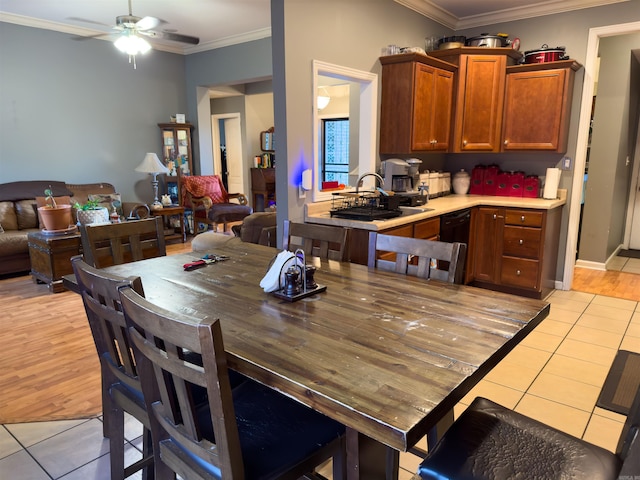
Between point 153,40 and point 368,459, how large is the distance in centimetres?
671

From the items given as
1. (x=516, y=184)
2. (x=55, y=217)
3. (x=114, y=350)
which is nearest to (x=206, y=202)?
(x=55, y=217)

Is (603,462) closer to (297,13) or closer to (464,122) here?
(297,13)

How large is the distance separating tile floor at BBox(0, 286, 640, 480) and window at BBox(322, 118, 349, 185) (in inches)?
214

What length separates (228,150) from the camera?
10172 millimetres

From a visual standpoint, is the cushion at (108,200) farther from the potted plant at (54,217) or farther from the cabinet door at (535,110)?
the cabinet door at (535,110)

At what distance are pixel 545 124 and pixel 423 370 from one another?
3848 mm

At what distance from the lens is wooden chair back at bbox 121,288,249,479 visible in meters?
1.00

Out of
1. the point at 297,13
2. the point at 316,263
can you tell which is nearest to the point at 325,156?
the point at 297,13

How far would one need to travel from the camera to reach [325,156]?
29.2 feet

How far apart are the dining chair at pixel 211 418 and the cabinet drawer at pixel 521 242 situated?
3.30 meters

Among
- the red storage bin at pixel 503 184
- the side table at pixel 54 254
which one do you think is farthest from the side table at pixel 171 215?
the red storage bin at pixel 503 184

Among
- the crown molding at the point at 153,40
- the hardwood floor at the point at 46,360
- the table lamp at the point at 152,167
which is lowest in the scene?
the hardwood floor at the point at 46,360

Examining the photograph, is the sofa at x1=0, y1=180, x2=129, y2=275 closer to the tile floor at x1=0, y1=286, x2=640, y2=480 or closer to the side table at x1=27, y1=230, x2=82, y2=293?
the side table at x1=27, y1=230, x2=82, y2=293

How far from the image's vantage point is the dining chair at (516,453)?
1.17 m
